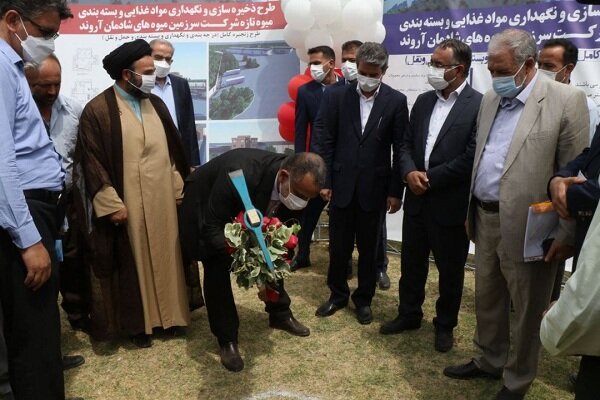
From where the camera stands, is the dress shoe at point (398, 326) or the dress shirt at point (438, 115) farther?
the dress shoe at point (398, 326)

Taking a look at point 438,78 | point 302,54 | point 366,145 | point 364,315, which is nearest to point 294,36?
point 302,54

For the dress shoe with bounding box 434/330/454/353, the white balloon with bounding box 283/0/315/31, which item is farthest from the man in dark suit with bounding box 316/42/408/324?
the white balloon with bounding box 283/0/315/31

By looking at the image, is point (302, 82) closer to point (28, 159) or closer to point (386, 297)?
point (386, 297)

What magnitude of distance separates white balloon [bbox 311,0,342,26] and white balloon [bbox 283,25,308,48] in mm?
214

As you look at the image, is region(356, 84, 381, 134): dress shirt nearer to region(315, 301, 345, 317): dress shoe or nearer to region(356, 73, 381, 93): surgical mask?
region(356, 73, 381, 93): surgical mask

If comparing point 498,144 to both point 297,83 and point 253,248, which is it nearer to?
point 253,248

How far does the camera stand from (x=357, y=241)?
414 cm

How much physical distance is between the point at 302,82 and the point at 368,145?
196 cm

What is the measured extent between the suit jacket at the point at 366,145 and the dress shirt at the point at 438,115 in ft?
0.94

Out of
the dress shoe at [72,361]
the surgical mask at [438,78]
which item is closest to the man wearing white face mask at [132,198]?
the dress shoe at [72,361]

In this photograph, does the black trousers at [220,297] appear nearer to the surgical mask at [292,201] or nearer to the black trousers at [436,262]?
the surgical mask at [292,201]

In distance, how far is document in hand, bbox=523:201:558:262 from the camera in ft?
8.30

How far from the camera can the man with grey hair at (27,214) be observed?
2082 millimetres

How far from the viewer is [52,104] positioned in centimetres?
348
